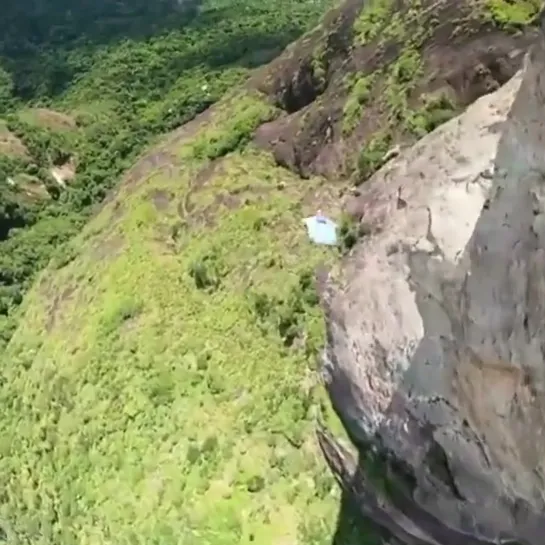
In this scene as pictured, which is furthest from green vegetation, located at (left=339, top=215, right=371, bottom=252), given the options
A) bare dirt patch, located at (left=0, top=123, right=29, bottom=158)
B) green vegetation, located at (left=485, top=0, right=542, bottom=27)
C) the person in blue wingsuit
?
bare dirt patch, located at (left=0, top=123, right=29, bottom=158)

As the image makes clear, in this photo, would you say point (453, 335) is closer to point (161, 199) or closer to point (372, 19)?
point (372, 19)

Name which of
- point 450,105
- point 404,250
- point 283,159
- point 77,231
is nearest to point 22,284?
point 77,231

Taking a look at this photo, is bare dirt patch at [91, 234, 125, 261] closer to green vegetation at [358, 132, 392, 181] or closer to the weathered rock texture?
green vegetation at [358, 132, 392, 181]

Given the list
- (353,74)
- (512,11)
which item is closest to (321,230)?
(353,74)

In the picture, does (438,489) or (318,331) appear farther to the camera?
(318,331)

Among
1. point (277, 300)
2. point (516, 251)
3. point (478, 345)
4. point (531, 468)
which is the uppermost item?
point (516, 251)

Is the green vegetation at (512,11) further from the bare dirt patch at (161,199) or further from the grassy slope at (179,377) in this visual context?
the bare dirt patch at (161,199)

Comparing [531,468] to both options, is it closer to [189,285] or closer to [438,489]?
[438,489]
